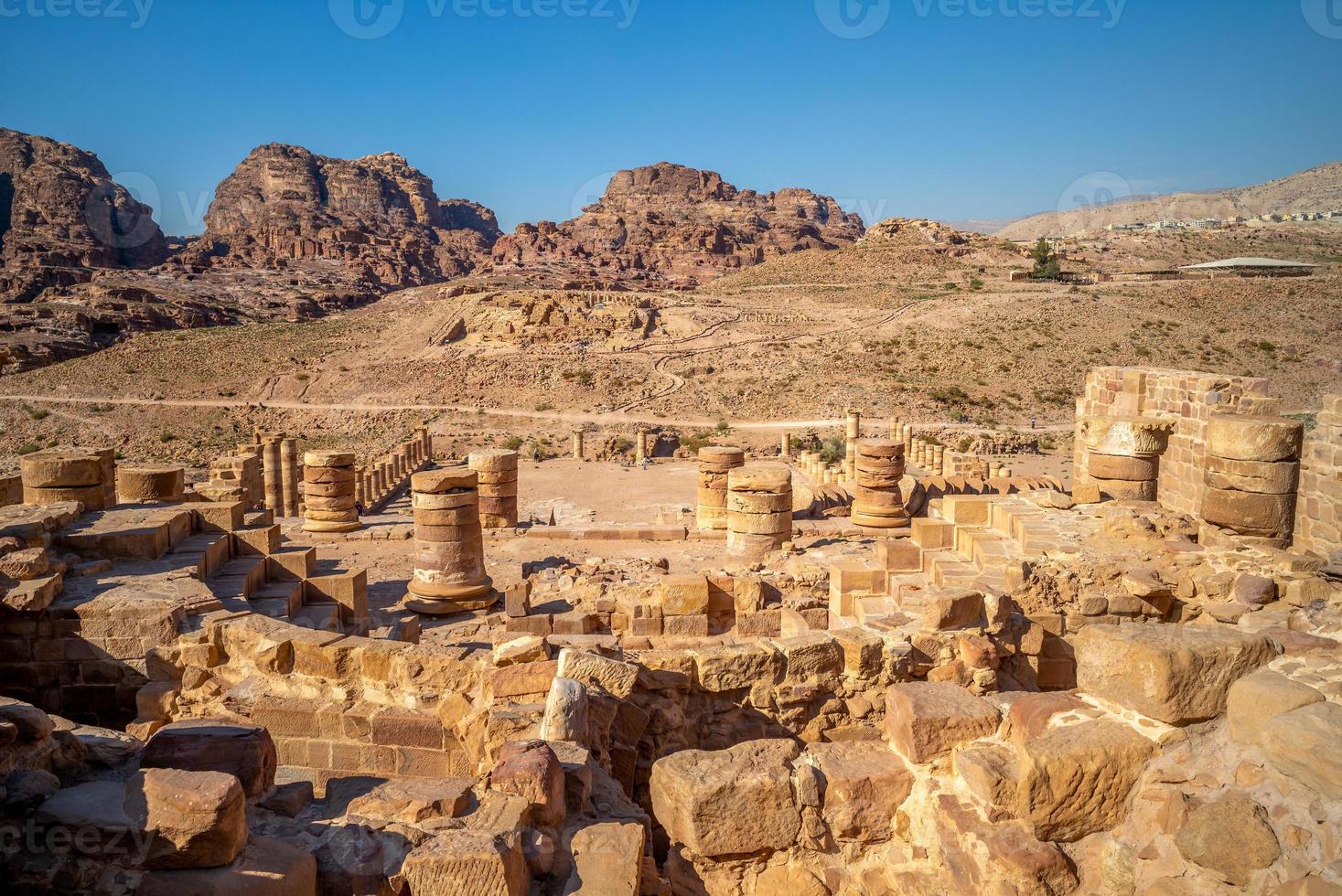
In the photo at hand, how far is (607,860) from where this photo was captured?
3.66m

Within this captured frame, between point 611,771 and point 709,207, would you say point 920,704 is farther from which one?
point 709,207

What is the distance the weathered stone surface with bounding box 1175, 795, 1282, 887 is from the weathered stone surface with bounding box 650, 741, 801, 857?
1815 millimetres

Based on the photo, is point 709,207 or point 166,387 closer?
point 166,387

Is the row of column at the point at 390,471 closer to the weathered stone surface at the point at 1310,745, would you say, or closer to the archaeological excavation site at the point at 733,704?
the archaeological excavation site at the point at 733,704

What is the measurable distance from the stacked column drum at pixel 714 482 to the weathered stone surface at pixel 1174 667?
1243 centimetres

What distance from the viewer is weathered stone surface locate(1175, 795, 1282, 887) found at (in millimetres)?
3150

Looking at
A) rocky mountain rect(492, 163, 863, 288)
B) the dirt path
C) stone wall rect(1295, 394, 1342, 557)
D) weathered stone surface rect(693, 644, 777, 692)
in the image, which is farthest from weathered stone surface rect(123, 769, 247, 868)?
rocky mountain rect(492, 163, 863, 288)

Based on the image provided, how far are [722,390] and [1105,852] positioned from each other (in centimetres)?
4159

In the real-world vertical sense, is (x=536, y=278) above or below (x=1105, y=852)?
above

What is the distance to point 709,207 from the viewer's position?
13950 cm

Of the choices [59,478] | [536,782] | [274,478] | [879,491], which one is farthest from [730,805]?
[274,478]

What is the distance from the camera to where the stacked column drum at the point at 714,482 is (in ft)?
55.0

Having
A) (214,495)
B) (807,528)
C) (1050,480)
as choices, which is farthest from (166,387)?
(1050,480)

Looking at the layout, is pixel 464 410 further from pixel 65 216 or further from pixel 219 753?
pixel 65 216
